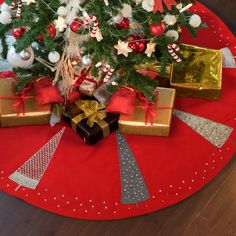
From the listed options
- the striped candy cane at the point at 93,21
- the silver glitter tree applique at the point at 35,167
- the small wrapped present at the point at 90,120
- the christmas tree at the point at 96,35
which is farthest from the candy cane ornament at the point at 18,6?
the silver glitter tree applique at the point at 35,167

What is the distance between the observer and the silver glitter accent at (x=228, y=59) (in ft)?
7.86

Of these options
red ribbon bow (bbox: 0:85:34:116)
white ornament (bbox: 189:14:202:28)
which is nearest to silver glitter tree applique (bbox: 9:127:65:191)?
red ribbon bow (bbox: 0:85:34:116)

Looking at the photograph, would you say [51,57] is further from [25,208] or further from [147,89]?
[25,208]

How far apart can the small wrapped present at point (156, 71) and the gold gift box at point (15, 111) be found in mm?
526

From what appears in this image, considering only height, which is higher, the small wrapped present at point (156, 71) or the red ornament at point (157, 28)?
the red ornament at point (157, 28)

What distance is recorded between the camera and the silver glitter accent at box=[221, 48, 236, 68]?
7.86 feet

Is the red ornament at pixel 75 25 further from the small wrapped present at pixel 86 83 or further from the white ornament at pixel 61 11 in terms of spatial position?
the small wrapped present at pixel 86 83

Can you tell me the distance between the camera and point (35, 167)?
204 cm

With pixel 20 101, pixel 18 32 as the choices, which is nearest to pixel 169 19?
pixel 18 32

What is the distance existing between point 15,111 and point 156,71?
77 cm

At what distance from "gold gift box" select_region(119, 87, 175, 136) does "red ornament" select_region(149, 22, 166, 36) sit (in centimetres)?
41

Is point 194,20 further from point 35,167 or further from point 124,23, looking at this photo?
point 35,167

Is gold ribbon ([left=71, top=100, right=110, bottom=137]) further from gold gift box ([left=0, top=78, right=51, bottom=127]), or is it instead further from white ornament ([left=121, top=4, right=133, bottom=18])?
white ornament ([left=121, top=4, right=133, bottom=18])

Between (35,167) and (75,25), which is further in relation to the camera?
(35,167)
